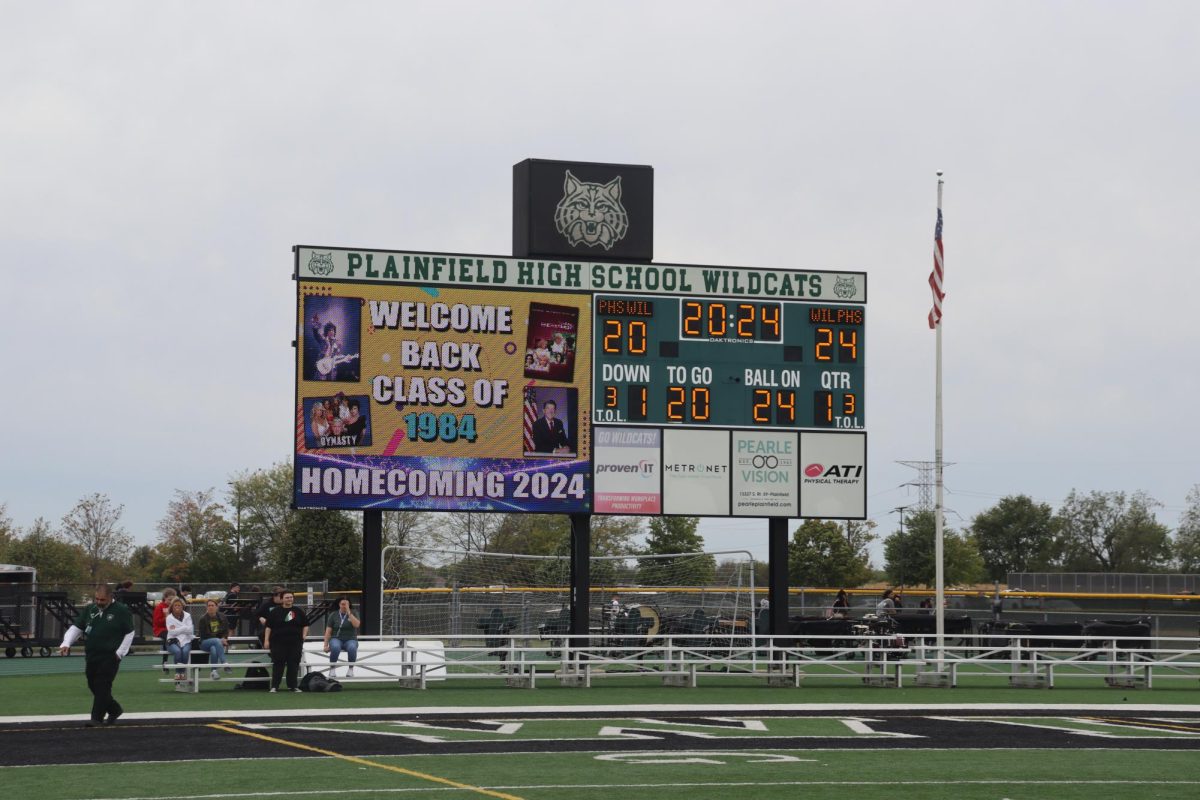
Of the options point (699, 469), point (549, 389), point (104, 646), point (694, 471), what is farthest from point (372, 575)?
point (104, 646)

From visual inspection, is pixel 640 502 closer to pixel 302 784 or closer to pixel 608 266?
pixel 608 266

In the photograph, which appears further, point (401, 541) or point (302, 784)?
point (401, 541)

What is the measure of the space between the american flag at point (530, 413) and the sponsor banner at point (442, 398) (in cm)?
2

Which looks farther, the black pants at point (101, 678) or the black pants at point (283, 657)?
the black pants at point (283, 657)

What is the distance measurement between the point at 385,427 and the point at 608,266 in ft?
17.1

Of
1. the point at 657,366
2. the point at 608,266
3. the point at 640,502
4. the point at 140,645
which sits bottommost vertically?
the point at 140,645

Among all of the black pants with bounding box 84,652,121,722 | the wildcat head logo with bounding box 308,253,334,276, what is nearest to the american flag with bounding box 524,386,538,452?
the wildcat head logo with bounding box 308,253,334,276

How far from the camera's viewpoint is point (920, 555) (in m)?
95.2

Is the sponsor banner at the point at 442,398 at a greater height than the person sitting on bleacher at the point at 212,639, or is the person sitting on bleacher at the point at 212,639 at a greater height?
the sponsor banner at the point at 442,398

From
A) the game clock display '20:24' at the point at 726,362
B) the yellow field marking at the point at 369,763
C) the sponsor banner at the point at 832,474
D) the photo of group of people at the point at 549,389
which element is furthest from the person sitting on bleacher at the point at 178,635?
the sponsor banner at the point at 832,474

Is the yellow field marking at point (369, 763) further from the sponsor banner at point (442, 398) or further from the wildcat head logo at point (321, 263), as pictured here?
the wildcat head logo at point (321, 263)

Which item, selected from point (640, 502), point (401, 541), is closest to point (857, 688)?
point (640, 502)

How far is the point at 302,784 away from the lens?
43.9 feet

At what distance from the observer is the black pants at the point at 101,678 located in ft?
61.7
